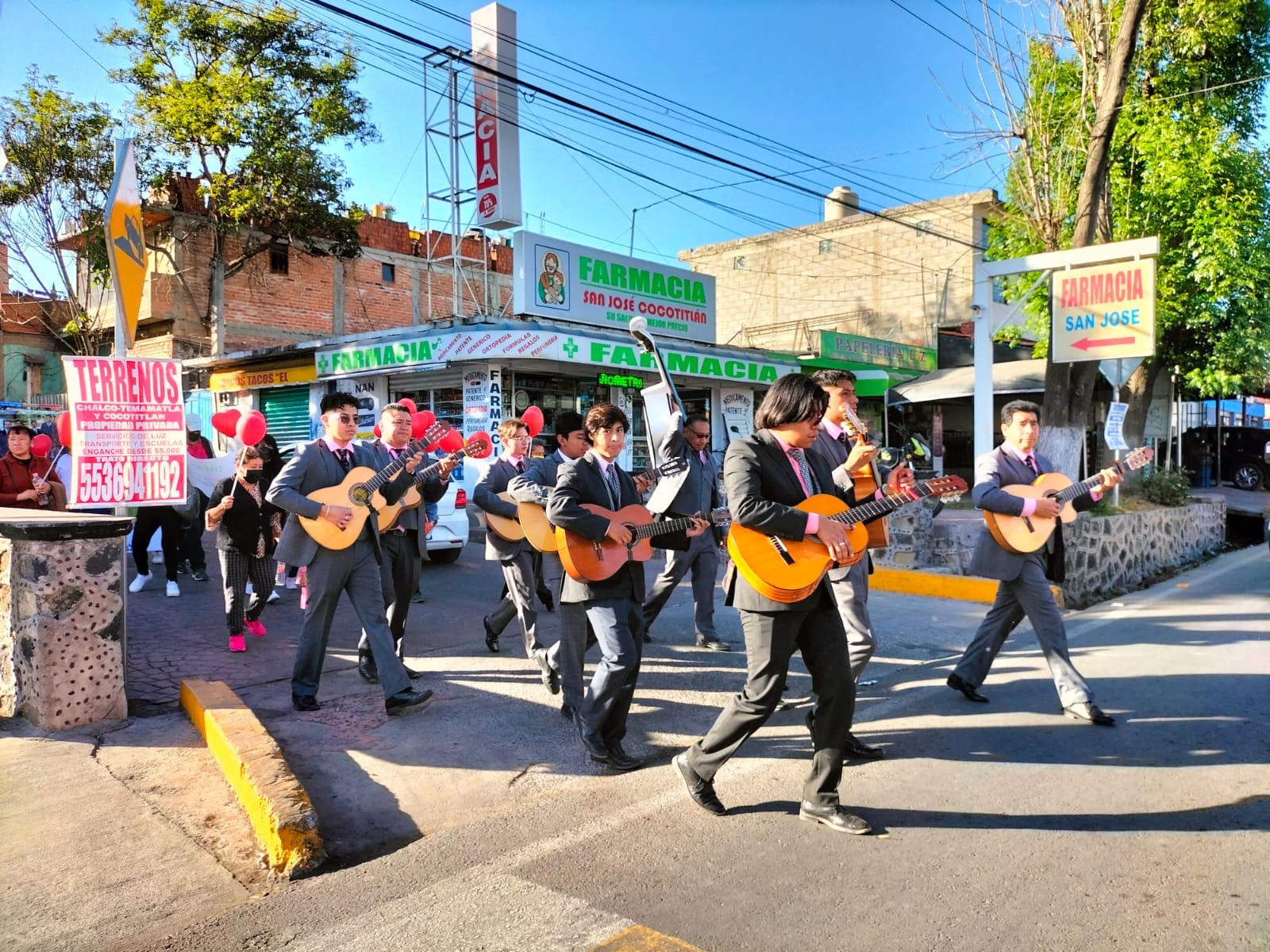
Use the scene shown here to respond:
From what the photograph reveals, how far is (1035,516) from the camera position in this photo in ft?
17.2

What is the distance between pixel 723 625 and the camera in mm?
7992

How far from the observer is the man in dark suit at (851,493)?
4.68m

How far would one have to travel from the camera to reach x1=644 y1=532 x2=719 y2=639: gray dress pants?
23.0 feet

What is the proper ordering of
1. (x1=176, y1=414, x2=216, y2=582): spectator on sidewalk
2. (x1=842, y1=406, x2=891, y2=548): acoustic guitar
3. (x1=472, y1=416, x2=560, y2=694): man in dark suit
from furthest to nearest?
(x1=176, y1=414, x2=216, y2=582): spectator on sidewalk → (x1=472, y1=416, x2=560, y2=694): man in dark suit → (x1=842, y1=406, x2=891, y2=548): acoustic guitar

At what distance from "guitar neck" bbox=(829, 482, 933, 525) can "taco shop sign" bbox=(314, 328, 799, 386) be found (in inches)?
388

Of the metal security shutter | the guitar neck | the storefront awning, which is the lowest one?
the guitar neck

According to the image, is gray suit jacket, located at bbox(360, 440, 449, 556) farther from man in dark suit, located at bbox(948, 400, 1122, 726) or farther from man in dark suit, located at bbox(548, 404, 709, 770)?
man in dark suit, located at bbox(948, 400, 1122, 726)

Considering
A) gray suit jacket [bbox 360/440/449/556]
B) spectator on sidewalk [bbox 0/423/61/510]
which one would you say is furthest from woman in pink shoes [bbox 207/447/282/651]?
spectator on sidewalk [bbox 0/423/61/510]

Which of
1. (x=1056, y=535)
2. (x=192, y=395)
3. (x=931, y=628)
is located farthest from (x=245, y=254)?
(x=1056, y=535)

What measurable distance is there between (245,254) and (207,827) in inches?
865

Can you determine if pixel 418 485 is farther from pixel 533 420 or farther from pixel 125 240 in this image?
pixel 125 240

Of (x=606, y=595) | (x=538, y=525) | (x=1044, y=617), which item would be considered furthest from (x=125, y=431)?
(x=1044, y=617)

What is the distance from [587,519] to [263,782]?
1893 mm

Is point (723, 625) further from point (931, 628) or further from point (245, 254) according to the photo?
point (245, 254)
